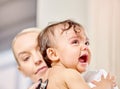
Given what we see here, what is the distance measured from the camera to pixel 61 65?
0.95m

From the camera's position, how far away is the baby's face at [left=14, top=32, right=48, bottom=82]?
1.08 m

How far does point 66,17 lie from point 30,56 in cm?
43

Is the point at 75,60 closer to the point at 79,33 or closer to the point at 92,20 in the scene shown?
the point at 79,33

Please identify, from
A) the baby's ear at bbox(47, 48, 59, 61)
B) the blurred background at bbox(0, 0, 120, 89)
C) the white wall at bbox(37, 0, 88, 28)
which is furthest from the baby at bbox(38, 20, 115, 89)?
the white wall at bbox(37, 0, 88, 28)

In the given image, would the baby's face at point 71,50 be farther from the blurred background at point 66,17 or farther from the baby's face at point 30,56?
the blurred background at point 66,17

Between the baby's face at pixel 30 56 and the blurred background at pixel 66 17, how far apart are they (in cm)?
32

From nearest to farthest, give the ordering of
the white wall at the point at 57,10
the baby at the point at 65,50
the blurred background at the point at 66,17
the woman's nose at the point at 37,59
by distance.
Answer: the baby at the point at 65,50 → the woman's nose at the point at 37,59 → the blurred background at the point at 66,17 → the white wall at the point at 57,10

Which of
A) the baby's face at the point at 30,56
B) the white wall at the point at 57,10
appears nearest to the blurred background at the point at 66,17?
the white wall at the point at 57,10

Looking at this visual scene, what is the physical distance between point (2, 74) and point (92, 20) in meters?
0.59

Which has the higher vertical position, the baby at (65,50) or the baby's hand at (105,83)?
the baby at (65,50)

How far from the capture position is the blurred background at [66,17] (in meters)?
1.34

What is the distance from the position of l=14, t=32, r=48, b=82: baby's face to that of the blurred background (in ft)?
1.05

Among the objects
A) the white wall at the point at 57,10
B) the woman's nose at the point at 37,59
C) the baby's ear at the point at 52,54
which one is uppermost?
the white wall at the point at 57,10

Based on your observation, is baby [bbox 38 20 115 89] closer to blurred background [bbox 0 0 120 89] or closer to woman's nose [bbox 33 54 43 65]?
woman's nose [bbox 33 54 43 65]
